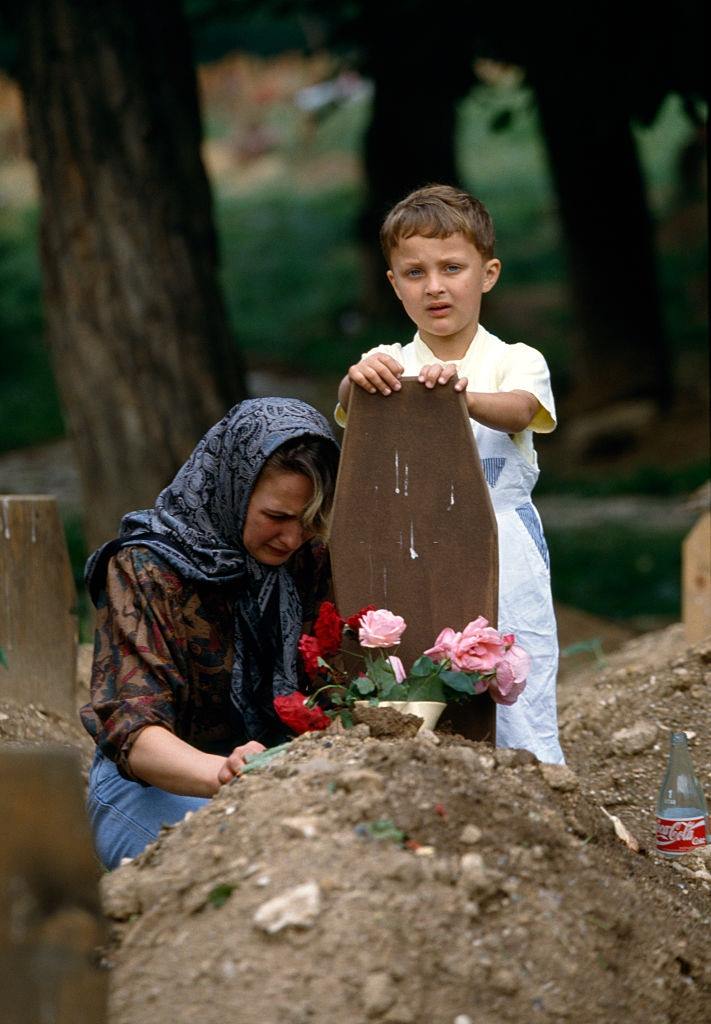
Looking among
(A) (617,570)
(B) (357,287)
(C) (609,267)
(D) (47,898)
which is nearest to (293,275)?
(B) (357,287)

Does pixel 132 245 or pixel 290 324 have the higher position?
pixel 132 245

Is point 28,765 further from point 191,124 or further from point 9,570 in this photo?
point 191,124

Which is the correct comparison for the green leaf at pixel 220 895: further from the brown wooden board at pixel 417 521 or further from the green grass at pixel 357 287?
the green grass at pixel 357 287

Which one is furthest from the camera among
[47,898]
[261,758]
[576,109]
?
[576,109]

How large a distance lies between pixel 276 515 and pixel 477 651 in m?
0.58

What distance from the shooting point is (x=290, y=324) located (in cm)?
1864

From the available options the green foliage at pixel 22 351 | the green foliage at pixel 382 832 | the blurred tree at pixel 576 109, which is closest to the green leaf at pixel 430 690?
the green foliage at pixel 382 832

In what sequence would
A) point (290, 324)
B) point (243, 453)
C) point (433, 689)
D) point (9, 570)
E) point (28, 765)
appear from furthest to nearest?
point (290, 324), point (9, 570), point (243, 453), point (433, 689), point (28, 765)

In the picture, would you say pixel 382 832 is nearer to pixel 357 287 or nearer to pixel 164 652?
pixel 164 652

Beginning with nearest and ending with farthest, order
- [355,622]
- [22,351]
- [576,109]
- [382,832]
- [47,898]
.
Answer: [47,898], [382,832], [355,622], [576,109], [22,351]

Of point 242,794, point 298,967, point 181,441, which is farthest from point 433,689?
point 181,441

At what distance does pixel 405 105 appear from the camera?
41.2ft

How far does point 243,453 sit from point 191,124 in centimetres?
386

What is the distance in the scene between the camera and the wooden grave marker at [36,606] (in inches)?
194
